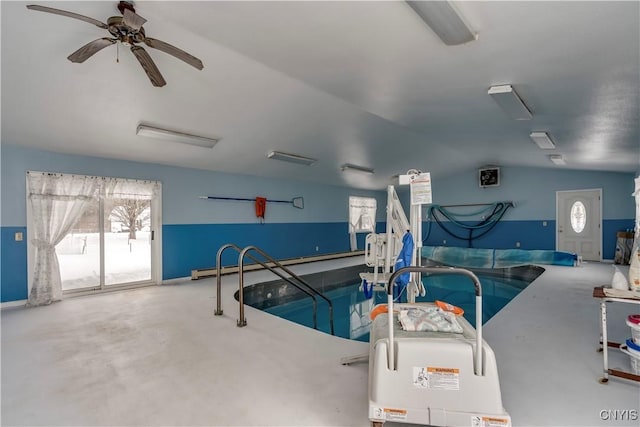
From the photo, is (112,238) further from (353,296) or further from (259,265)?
(353,296)

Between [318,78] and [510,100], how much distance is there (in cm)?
213

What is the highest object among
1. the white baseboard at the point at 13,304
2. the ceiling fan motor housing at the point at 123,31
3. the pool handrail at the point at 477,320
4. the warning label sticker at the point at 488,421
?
the ceiling fan motor housing at the point at 123,31

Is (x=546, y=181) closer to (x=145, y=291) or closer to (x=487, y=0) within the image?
(x=487, y=0)

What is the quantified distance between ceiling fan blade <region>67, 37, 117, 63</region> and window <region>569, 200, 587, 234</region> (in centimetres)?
1107

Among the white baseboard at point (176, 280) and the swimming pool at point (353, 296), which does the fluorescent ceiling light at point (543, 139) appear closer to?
the swimming pool at point (353, 296)

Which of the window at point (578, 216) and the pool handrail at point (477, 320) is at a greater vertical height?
the window at point (578, 216)

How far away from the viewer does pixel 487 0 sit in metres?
1.96

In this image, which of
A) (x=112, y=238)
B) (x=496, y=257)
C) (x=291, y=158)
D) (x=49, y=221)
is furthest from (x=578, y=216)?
(x=49, y=221)

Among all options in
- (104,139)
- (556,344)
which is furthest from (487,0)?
(104,139)

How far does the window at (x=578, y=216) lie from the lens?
8961 mm

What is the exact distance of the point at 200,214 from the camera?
696cm

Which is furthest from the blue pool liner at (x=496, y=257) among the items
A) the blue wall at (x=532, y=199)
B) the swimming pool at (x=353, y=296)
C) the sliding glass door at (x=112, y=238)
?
the sliding glass door at (x=112, y=238)

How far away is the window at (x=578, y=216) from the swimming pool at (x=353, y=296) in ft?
Result: 7.33

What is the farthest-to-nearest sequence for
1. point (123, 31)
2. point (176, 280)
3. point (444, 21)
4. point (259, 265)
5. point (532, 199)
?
point (532, 199)
point (259, 265)
point (176, 280)
point (123, 31)
point (444, 21)
